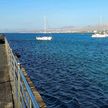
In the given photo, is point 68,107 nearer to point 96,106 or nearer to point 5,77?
point 96,106

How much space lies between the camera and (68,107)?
46.3 feet

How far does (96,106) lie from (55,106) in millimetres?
2370

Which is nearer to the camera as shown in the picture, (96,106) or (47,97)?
(96,106)

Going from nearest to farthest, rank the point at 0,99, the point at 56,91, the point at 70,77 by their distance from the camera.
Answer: the point at 0,99
the point at 56,91
the point at 70,77

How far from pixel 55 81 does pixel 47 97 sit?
5.07m

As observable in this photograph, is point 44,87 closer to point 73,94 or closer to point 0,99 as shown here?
point 73,94

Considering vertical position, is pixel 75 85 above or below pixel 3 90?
below

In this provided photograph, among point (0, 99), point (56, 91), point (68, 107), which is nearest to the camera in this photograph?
point (0, 99)

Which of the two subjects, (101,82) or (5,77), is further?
(101,82)

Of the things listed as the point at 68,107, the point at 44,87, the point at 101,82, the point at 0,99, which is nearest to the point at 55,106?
the point at 68,107

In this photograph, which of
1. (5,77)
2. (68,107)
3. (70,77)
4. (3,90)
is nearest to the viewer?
(3,90)

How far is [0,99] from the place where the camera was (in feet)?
26.9

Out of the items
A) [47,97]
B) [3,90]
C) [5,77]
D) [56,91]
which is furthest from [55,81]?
[3,90]

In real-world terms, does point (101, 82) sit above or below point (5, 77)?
below
